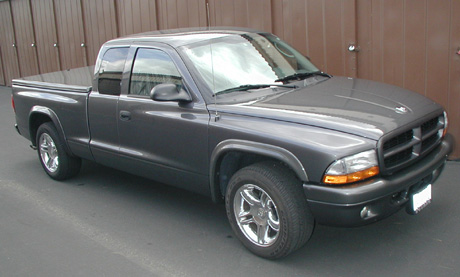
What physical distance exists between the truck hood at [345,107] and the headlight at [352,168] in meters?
0.16

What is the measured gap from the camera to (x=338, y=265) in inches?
157

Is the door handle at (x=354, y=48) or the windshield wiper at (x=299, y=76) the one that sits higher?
the door handle at (x=354, y=48)

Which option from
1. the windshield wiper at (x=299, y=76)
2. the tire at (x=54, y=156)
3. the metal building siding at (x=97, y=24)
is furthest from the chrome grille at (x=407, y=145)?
the metal building siding at (x=97, y=24)

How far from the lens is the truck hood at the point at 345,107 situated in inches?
147

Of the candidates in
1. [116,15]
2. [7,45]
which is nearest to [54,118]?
[116,15]

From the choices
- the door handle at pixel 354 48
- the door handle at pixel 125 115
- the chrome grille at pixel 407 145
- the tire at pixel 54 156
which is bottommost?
the tire at pixel 54 156

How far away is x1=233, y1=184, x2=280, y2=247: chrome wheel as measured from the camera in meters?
4.02

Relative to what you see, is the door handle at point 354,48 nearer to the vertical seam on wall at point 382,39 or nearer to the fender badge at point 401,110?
the vertical seam on wall at point 382,39

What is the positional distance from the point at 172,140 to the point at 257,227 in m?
1.17

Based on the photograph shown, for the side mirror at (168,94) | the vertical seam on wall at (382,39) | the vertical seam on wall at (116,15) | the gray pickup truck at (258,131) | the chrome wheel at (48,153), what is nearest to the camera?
the gray pickup truck at (258,131)

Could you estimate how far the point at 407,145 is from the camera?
12.5ft

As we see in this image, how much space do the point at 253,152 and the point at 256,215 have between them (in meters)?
0.55

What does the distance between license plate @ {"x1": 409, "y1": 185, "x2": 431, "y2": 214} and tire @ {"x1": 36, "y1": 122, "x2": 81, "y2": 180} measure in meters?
4.25

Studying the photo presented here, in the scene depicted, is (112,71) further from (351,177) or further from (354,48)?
(354,48)
